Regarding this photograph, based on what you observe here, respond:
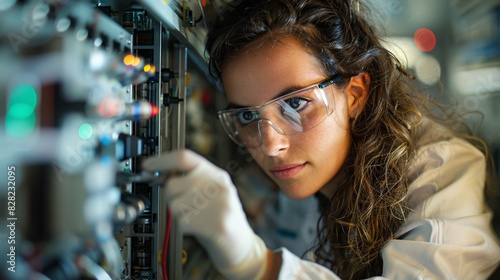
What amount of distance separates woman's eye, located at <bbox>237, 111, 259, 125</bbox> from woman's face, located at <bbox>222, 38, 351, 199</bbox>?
0.9 inches

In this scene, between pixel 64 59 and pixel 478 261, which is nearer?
pixel 64 59

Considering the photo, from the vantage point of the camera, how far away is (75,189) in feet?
2.38

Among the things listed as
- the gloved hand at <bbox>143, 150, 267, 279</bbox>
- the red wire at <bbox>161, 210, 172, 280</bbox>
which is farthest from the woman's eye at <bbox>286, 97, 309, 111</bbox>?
the red wire at <bbox>161, 210, 172, 280</bbox>

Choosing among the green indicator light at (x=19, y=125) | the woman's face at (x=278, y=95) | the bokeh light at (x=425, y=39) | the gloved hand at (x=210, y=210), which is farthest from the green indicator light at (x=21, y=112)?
the bokeh light at (x=425, y=39)

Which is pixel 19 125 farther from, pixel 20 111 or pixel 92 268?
pixel 92 268

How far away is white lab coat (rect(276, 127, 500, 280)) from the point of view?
948 millimetres

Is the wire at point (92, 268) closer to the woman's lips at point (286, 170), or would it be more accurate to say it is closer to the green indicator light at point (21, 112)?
the green indicator light at point (21, 112)

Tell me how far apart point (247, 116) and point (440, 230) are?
51 cm

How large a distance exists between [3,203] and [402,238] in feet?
2.78

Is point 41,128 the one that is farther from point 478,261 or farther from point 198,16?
point 478,261

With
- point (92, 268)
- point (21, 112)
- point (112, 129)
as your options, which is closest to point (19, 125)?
point (21, 112)

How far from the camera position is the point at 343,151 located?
1.12m

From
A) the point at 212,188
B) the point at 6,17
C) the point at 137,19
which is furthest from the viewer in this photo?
the point at 137,19

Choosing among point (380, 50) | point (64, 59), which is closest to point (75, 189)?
point (64, 59)
